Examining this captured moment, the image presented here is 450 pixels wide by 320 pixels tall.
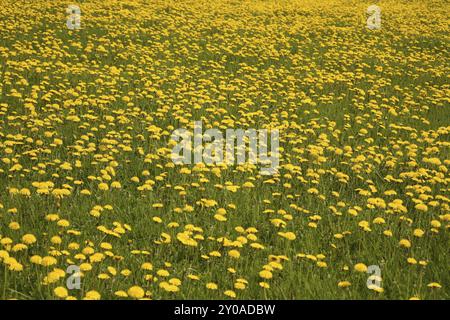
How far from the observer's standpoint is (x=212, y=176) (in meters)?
5.12

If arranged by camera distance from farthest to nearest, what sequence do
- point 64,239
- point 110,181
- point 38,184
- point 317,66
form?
point 317,66, point 110,181, point 38,184, point 64,239

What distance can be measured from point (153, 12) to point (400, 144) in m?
9.36

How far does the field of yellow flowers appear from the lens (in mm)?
3387

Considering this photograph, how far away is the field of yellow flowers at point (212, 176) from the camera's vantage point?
3387 millimetres

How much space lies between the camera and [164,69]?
29.2 ft

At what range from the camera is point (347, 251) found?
3.87 meters

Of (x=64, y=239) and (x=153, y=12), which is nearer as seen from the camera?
(x=64, y=239)

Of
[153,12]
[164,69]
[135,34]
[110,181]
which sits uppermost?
[153,12]

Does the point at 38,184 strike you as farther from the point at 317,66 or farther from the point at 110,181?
the point at 317,66

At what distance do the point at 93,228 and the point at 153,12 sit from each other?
1108 centimetres

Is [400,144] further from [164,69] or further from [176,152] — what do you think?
[164,69]

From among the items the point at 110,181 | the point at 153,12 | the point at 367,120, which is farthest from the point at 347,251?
the point at 153,12
